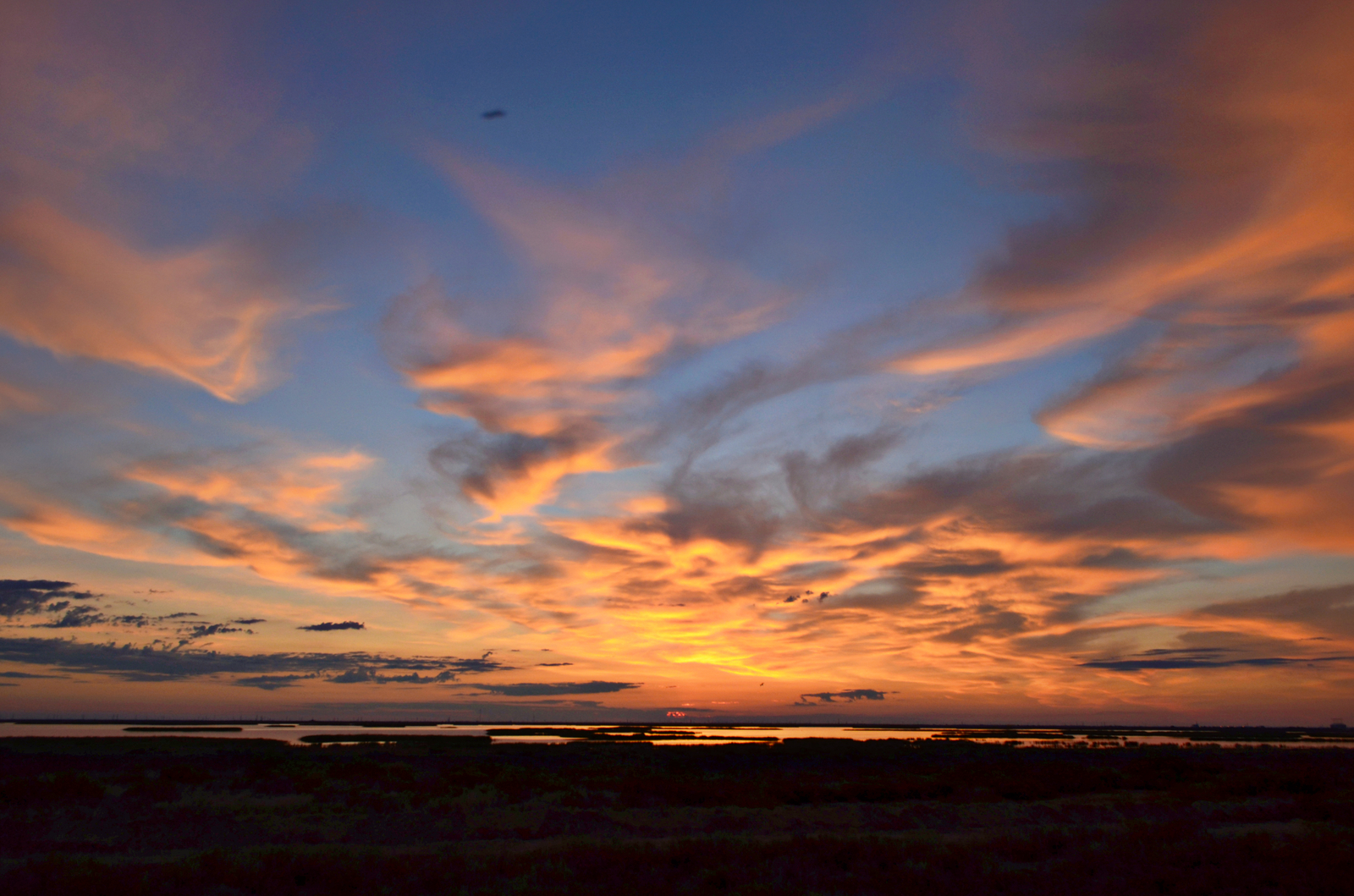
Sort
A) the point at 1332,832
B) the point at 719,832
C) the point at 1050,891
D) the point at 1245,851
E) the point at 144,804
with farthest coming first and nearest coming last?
the point at 144,804, the point at 719,832, the point at 1332,832, the point at 1245,851, the point at 1050,891

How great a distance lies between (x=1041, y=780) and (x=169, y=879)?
4598cm

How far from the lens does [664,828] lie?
98.4 ft

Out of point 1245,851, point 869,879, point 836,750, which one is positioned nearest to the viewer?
point 869,879

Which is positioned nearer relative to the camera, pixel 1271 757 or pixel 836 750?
pixel 1271 757

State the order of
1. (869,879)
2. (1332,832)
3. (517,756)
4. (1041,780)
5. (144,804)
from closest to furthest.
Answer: (869,879), (1332,832), (144,804), (1041,780), (517,756)

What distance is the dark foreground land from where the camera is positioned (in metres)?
19.8

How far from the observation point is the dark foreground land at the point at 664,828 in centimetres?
1975

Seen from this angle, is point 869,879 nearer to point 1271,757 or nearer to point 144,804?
point 144,804

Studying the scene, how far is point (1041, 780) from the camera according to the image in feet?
152

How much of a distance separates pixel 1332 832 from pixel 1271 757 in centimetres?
6155

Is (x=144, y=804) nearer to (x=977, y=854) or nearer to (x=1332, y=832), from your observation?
(x=977, y=854)

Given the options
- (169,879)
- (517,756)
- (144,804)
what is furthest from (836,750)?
(169,879)

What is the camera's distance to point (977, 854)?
2295 centimetres

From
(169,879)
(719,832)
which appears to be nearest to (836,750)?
(719,832)
